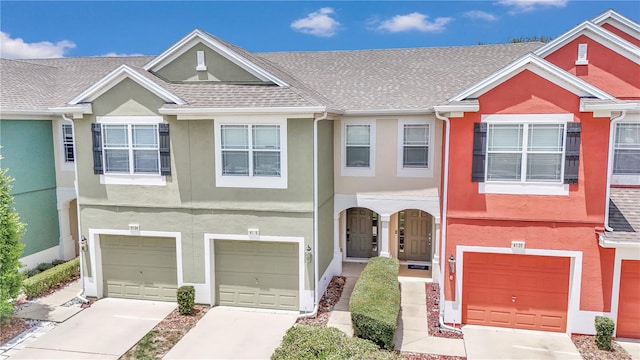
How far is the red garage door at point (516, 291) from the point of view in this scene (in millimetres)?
10898

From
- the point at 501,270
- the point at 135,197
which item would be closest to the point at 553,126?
the point at 501,270

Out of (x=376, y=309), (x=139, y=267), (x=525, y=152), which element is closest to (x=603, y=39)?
(x=525, y=152)

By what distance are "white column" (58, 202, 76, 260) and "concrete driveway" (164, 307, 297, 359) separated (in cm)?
806

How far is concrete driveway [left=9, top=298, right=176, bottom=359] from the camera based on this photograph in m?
9.85

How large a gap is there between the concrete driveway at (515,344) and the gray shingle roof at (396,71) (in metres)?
7.26

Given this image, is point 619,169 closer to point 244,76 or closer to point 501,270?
point 501,270

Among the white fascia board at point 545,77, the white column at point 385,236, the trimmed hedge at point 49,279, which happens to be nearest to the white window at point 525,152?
the white fascia board at point 545,77

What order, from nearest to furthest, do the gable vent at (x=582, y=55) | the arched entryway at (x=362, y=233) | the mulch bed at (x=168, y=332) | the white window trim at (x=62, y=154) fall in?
the mulch bed at (x=168, y=332) → the gable vent at (x=582, y=55) → the white window trim at (x=62, y=154) → the arched entryway at (x=362, y=233)

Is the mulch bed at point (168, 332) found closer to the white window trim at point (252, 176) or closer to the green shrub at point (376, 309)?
the white window trim at point (252, 176)

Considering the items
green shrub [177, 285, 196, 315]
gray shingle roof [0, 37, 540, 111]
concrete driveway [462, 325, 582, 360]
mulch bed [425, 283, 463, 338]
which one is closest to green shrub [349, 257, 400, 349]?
mulch bed [425, 283, 463, 338]

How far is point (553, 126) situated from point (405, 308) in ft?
21.4

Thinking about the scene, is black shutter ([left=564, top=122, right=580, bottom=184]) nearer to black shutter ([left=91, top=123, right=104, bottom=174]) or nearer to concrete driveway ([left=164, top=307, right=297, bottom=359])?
concrete driveway ([left=164, top=307, right=297, bottom=359])

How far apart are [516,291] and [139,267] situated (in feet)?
37.4

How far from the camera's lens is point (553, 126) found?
1020cm
